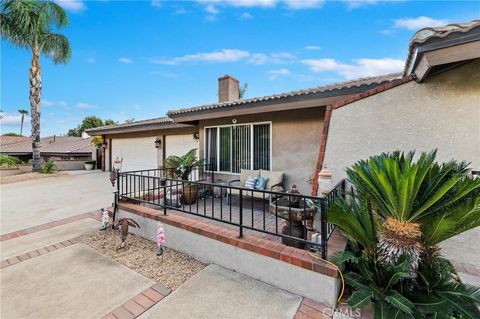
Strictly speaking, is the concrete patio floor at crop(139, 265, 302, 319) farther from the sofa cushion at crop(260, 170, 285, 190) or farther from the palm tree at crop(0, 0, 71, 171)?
the palm tree at crop(0, 0, 71, 171)

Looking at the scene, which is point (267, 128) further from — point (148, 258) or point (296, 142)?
point (148, 258)

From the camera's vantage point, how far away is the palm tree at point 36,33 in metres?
13.4

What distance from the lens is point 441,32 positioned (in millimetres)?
2506

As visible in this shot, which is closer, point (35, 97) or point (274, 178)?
point (274, 178)

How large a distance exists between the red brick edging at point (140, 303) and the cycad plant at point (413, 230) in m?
2.38

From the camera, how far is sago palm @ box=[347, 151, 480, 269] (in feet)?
7.81

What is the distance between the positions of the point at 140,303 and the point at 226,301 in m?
1.09

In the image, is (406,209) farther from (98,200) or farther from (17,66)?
(17,66)

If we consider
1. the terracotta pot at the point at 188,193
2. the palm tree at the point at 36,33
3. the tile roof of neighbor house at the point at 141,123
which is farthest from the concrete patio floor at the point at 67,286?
the palm tree at the point at 36,33

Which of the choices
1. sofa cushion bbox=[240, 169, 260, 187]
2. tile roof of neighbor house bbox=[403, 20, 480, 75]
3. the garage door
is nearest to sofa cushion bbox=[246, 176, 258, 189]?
sofa cushion bbox=[240, 169, 260, 187]

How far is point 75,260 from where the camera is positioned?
371 cm

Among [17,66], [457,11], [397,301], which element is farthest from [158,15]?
[17,66]

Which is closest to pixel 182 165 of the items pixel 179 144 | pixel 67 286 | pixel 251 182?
pixel 251 182

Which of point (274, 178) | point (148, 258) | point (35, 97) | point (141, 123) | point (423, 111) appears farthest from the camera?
point (35, 97)
